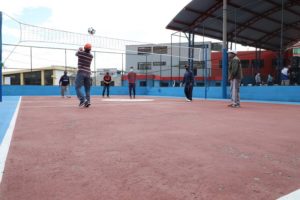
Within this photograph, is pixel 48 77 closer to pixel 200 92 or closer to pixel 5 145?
pixel 200 92

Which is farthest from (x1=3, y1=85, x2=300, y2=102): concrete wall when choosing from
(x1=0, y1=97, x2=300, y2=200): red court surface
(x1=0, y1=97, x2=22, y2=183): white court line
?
(x1=0, y1=97, x2=22, y2=183): white court line

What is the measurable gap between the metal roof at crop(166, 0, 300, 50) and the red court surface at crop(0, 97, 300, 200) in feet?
55.9

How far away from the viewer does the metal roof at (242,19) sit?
2056cm

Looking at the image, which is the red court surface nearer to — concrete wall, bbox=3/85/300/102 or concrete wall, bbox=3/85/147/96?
concrete wall, bbox=3/85/300/102

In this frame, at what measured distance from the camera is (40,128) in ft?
16.3

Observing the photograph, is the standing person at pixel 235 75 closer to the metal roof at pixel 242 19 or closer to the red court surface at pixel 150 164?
the red court surface at pixel 150 164

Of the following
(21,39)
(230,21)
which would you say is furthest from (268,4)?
(21,39)

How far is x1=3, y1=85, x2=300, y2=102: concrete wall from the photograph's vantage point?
1460 cm

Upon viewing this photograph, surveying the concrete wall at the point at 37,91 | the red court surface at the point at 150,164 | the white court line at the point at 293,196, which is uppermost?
the concrete wall at the point at 37,91

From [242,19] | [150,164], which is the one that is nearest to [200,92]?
[242,19]

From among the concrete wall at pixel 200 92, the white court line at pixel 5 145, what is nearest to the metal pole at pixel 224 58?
the concrete wall at pixel 200 92

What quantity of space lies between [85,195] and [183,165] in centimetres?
105

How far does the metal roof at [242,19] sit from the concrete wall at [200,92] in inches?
165

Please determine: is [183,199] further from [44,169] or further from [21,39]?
[21,39]
